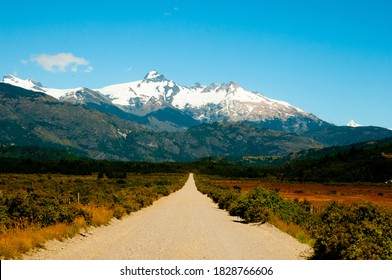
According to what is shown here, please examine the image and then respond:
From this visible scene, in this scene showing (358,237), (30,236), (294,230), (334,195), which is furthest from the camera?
(334,195)

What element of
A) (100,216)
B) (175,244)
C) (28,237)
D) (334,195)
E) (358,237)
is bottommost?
(334,195)

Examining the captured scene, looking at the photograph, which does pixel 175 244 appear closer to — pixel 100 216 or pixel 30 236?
pixel 30 236

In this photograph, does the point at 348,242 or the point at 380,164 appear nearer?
the point at 348,242

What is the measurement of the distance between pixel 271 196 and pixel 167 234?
Result: 45.2ft

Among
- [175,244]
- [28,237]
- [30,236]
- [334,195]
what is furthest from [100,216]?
[334,195]

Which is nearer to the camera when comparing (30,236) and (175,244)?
(30,236)

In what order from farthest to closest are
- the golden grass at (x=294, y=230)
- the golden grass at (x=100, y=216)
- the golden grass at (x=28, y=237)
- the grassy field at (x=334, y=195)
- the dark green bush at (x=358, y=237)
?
the grassy field at (x=334, y=195) < the golden grass at (x=100, y=216) < the golden grass at (x=294, y=230) < the golden grass at (x=28, y=237) < the dark green bush at (x=358, y=237)

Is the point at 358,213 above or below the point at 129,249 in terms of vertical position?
above

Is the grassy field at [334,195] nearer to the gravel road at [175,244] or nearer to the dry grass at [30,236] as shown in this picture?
the gravel road at [175,244]

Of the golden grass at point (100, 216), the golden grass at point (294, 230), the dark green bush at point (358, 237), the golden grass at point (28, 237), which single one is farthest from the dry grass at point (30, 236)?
the golden grass at point (294, 230)

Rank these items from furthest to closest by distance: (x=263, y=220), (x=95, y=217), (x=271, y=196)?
(x=271, y=196), (x=263, y=220), (x=95, y=217)

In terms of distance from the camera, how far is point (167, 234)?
27.2 m
